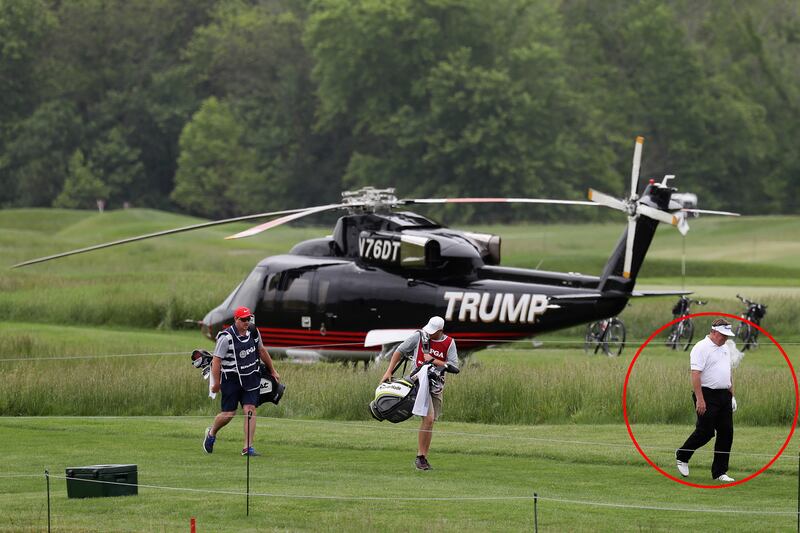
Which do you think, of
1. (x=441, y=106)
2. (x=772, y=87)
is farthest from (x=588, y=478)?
(x=772, y=87)

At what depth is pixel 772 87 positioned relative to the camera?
114m

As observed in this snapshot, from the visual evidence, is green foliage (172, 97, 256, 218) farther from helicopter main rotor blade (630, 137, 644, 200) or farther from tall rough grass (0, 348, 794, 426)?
helicopter main rotor blade (630, 137, 644, 200)

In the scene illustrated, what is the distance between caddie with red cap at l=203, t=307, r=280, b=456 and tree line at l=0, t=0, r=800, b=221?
83518 millimetres

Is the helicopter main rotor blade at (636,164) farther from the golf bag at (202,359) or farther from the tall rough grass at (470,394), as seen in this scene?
the golf bag at (202,359)

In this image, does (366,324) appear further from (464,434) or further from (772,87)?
(772,87)

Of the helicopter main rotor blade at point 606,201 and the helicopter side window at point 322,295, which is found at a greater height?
the helicopter main rotor blade at point 606,201

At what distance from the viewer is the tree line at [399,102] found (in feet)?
351

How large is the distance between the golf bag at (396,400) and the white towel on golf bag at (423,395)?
0.59 ft

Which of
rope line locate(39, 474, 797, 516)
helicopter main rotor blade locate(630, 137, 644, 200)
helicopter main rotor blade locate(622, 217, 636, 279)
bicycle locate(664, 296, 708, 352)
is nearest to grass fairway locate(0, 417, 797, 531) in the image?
rope line locate(39, 474, 797, 516)

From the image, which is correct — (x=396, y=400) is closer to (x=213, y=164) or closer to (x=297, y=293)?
(x=297, y=293)

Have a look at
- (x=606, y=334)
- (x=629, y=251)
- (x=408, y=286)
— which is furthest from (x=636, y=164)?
(x=606, y=334)

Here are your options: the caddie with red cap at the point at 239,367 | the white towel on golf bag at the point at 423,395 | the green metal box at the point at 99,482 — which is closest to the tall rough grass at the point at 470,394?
the caddie with red cap at the point at 239,367

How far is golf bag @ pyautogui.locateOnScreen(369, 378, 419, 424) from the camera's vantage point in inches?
728

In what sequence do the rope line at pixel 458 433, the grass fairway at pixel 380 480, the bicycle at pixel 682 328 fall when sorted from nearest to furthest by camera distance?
the grass fairway at pixel 380 480, the rope line at pixel 458 433, the bicycle at pixel 682 328
